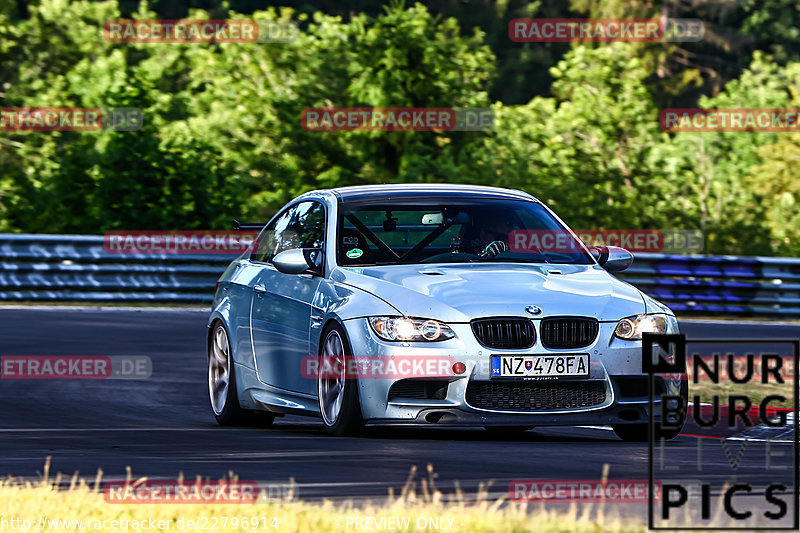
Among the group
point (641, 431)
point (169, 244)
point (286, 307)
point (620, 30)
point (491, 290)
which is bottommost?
point (641, 431)

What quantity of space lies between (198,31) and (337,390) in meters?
43.2

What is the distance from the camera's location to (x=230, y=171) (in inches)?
1257

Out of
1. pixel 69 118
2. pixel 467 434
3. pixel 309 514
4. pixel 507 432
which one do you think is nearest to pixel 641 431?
pixel 467 434

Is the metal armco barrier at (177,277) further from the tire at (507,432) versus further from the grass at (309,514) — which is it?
the grass at (309,514)

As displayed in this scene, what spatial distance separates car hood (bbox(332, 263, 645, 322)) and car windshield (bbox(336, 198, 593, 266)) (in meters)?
0.24

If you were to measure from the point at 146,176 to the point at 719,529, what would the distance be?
2507 cm

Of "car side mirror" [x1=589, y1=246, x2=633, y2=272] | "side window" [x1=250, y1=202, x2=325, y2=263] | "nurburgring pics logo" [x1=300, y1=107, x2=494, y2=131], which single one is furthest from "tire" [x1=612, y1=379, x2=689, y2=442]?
"nurburgring pics logo" [x1=300, y1=107, x2=494, y2=131]

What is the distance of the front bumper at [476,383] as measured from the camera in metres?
9.41

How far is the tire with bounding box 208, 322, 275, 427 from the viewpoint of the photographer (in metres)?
11.6

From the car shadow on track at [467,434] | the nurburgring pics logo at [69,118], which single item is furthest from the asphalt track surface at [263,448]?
the nurburgring pics logo at [69,118]

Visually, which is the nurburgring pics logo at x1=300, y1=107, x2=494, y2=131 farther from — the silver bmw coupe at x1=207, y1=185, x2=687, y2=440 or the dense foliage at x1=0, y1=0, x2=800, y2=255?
the silver bmw coupe at x1=207, y1=185, x2=687, y2=440

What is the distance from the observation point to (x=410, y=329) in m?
9.47

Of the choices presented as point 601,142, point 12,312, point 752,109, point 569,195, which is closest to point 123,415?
point 12,312

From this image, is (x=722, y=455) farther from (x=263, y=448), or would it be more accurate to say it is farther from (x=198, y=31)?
(x=198, y=31)
